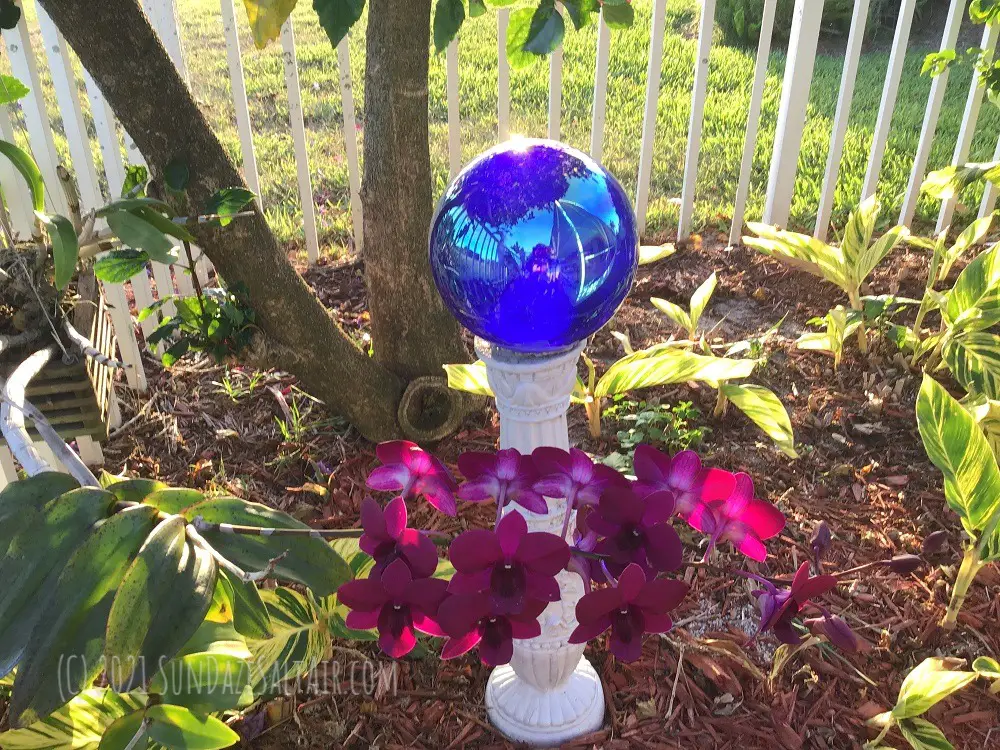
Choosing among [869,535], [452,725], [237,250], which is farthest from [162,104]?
[869,535]

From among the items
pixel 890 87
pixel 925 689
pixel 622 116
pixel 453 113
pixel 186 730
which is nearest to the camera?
pixel 186 730

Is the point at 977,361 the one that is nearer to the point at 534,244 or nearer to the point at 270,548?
the point at 534,244

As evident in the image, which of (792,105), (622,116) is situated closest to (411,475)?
(792,105)

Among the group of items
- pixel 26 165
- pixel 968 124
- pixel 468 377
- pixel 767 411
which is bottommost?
pixel 767 411

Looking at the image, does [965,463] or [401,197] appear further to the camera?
[401,197]

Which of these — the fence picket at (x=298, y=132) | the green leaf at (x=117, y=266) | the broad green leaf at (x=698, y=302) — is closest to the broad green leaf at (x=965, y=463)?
the broad green leaf at (x=698, y=302)

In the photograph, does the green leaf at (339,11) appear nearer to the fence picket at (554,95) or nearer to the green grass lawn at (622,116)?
the fence picket at (554,95)

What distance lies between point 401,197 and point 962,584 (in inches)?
58.9

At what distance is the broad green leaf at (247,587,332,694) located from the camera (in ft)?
4.57

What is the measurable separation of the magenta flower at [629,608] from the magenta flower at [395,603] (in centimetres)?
17

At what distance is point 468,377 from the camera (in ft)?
6.31

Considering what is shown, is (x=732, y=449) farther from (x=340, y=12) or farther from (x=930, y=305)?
(x=340, y=12)

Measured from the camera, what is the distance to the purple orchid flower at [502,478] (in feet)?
3.32

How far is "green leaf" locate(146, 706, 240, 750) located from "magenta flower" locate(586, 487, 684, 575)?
597 millimetres
